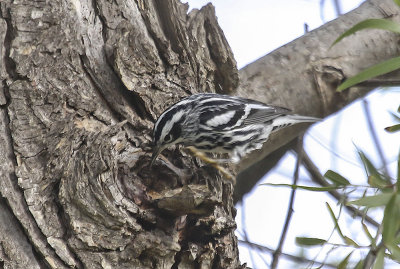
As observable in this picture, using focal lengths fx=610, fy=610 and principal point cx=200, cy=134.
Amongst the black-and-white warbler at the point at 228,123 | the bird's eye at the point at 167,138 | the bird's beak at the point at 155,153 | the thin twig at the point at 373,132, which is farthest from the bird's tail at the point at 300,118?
the bird's beak at the point at 155,153

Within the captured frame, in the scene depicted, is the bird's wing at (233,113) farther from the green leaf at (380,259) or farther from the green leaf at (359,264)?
the green leaf at (380,259)

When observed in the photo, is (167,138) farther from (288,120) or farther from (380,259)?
(380,259)

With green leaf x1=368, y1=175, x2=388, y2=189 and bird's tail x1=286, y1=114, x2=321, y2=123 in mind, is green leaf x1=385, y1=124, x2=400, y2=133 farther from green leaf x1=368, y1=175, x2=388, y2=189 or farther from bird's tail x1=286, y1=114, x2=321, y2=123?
bird's tail x1=286, y1=114, x2=321, y2=123

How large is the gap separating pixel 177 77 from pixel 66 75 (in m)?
0.51

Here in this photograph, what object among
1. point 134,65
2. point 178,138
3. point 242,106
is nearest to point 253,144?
point 242,106

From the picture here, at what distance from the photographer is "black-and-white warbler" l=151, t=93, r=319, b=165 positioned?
2.81m

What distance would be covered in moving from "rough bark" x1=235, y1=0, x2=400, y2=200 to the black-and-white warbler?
7 centimetres

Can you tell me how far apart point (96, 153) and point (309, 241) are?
30.5 inches

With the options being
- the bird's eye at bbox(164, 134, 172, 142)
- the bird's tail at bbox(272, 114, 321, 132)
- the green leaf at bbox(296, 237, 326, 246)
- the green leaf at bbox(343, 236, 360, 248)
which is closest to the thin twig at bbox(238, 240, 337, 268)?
the green leaf at bbox(296, 237, 326, 246)

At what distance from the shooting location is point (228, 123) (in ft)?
9.95

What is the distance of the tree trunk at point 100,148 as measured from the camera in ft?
6.68

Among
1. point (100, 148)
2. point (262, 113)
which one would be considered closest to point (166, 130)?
point (100, 148)

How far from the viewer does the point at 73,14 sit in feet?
7.89

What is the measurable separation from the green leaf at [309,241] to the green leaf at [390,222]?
365mm
